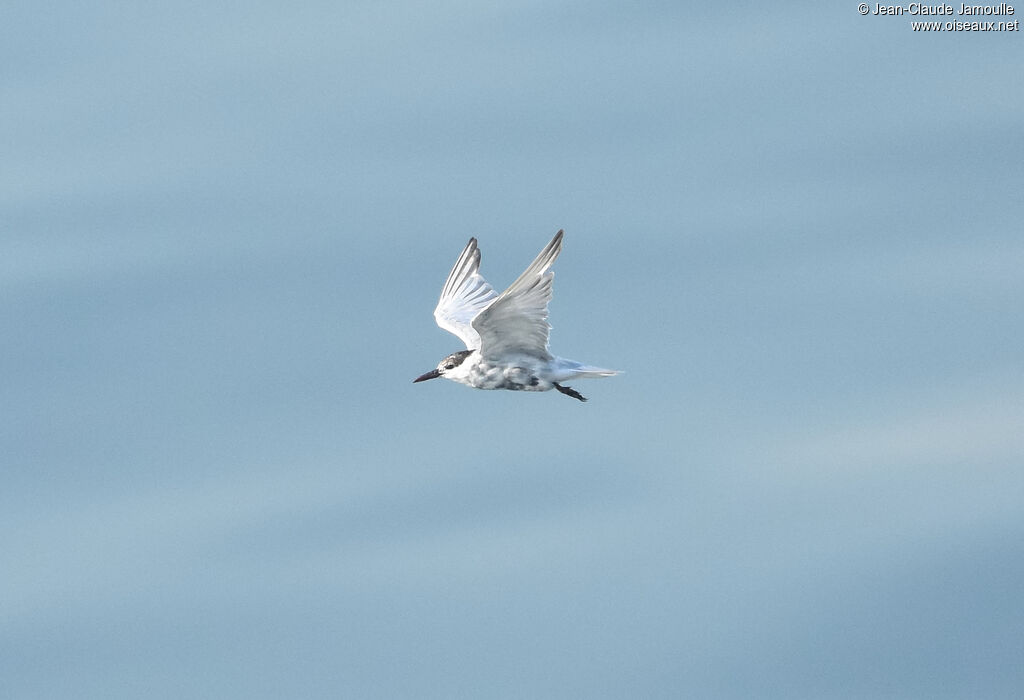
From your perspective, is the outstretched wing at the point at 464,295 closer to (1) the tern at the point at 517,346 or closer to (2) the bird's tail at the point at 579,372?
(1) the tern at the point at 517,346

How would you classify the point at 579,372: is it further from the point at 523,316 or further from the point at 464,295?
the point at 464,295

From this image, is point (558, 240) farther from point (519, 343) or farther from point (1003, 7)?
point (1003, 7)

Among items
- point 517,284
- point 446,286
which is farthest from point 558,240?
point 446,286

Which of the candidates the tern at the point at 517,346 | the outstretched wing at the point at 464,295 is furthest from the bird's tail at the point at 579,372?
the outstretched wing at the point at 464,295

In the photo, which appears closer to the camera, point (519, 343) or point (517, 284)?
point (517, 284)

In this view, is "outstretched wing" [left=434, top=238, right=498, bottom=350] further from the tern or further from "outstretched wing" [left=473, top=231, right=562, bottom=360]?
"outstretched wing" [left=473, top=231, right=562, bottom=360]

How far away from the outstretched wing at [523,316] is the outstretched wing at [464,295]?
2.17 meters

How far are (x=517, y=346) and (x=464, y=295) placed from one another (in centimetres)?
286

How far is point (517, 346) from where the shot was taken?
17.7 m

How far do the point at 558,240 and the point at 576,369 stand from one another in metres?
2.47

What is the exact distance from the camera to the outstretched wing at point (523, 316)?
636 inches

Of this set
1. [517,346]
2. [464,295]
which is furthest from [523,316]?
[464,295]

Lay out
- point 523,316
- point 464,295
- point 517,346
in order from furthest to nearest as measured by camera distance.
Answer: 1. point 464,295
2. point 517,346
3. point 523,316

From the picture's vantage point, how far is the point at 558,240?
52.2 feet
